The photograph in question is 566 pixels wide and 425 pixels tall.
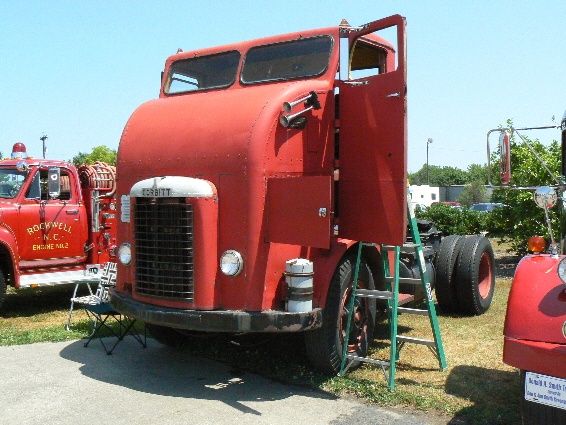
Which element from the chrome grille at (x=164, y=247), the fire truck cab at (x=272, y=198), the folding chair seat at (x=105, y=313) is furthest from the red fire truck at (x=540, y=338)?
the folding chair seat at (x=105, y=313)

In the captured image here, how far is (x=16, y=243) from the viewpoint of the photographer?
927 centimetres

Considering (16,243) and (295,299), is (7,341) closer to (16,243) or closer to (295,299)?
(16,243)

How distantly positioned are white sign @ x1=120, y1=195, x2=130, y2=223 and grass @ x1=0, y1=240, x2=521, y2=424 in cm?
150

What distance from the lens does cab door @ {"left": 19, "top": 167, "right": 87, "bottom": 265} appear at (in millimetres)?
Answer: 9484

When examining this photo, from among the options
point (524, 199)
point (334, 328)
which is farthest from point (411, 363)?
point (524, 199)

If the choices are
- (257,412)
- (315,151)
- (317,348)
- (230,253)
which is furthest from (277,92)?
(257,412)

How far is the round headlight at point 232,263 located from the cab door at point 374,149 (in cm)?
105

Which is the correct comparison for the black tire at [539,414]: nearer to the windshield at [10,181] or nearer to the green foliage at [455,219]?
the windshield at [10,181]

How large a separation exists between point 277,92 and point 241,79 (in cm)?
94

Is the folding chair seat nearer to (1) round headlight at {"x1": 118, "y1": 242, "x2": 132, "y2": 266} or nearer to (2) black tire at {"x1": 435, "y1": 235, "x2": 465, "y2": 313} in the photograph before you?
(1) round headlight at {"x1": 118, "y1": 242, "x2": 132, "y2": 266}

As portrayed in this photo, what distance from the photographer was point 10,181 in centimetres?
958

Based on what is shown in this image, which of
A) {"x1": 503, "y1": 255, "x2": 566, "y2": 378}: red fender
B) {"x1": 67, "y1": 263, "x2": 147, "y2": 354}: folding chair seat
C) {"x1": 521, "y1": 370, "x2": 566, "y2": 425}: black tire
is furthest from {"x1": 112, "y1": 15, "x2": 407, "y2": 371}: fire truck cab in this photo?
{"x1": 521, "y1": 370, "x2": 566, "y2": 425}: black tire

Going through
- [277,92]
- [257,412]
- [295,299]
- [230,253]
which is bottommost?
[257,412]

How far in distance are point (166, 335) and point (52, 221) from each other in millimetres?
3814
